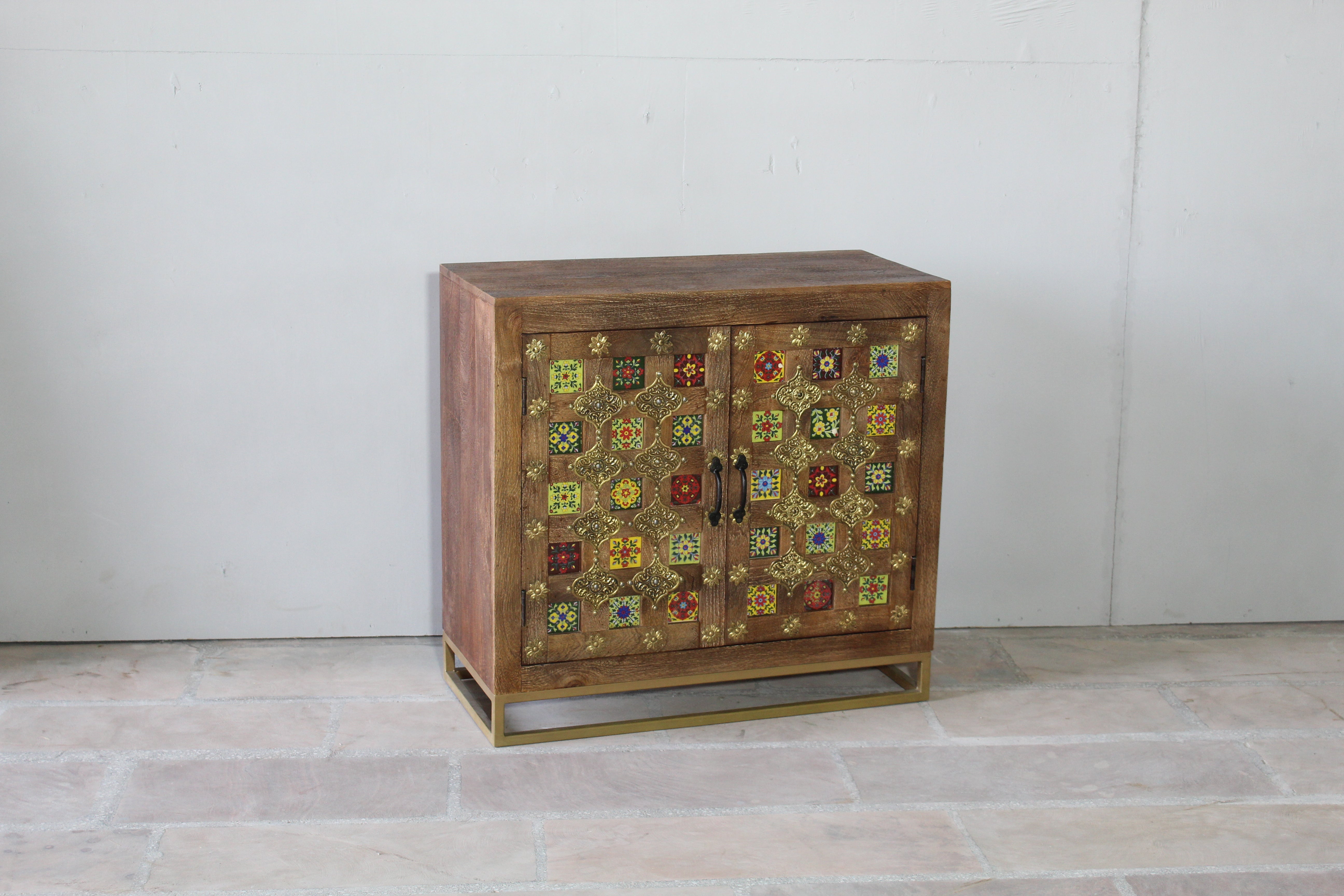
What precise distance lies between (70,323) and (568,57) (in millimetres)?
1375

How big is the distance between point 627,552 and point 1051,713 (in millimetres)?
1089

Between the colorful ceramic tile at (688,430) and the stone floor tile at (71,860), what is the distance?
4.28 ft

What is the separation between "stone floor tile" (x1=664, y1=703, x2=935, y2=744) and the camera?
10.4 feet

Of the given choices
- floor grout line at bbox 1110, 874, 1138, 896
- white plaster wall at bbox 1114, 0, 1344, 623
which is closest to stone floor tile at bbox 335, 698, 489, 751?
floor grout line at bbox 1110, 874, 1138, 896

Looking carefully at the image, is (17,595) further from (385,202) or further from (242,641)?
(385,202)

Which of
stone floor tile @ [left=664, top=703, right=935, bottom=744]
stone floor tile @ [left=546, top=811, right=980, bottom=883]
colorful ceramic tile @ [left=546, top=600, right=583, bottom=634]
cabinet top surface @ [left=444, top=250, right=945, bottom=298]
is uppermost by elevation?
cabinet top surface @ [left=444, top=250, right=945, bottom=298]

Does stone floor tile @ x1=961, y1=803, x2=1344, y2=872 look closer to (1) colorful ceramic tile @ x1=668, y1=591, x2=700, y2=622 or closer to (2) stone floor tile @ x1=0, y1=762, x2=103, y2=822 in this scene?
(1) colorful ceramic tile @ x1=668, y1=591, x2=700, y2=622

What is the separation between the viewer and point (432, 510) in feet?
12.1

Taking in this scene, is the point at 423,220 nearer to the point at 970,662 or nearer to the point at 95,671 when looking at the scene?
the point at 95,671

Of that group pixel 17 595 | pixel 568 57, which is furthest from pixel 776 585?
pixel 17 595

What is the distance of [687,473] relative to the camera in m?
3.07

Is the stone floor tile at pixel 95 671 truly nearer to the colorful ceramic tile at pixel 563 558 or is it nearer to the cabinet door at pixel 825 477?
the colorful ceramic tile at pixel 563 558

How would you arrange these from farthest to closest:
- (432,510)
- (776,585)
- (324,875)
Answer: (432,510), (776,585), (324,875)

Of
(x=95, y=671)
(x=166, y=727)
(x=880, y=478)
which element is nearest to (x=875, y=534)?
(x=880, y=478)
